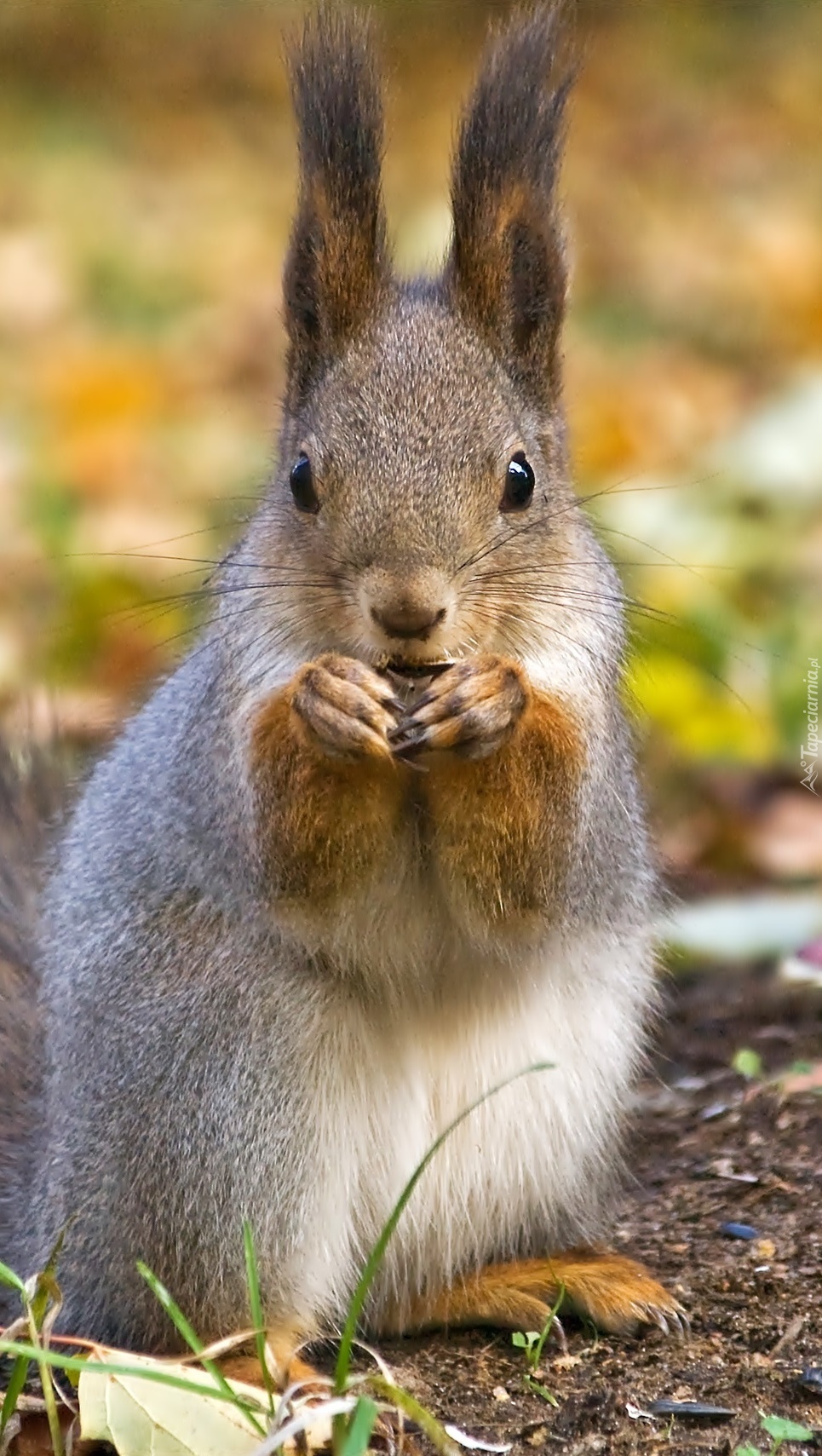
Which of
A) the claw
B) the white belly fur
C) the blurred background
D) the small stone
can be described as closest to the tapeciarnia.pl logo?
the blurred background

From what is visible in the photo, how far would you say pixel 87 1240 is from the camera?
7.06 ft

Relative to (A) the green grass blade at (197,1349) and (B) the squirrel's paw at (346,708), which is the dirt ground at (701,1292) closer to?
(A) the green grass blade at (197,1349)

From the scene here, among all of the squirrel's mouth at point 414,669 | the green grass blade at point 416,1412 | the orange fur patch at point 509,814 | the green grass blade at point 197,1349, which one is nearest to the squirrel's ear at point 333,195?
the squirrel's mouth at point 414,669

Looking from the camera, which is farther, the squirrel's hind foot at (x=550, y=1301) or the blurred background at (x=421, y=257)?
the blurred background at (x=421, y=257)

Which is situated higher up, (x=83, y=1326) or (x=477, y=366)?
(x=477, y=366)

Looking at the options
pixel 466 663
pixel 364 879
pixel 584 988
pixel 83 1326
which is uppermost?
pixel 466 663

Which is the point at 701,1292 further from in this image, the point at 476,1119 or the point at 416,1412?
the point at 416,1412

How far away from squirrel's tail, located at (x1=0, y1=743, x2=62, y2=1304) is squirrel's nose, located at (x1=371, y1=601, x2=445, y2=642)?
852 millimetres

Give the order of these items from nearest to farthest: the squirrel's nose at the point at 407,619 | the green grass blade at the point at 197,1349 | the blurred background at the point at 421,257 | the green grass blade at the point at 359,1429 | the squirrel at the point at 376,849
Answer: the green grass blade at the point at 359,1429 → the green grass blade at the point at 197,1349 → the squirrel's nose at the point at 407,619 → the squirrel at the point at 376,849 → the blurred background at the point at 421,257

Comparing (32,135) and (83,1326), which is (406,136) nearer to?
(32,135)

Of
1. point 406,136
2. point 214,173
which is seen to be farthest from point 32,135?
point 406,136

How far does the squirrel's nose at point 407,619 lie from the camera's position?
1901mm

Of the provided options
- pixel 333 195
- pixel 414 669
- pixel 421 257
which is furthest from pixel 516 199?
pixel 421 257

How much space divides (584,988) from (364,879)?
14.9 inches
